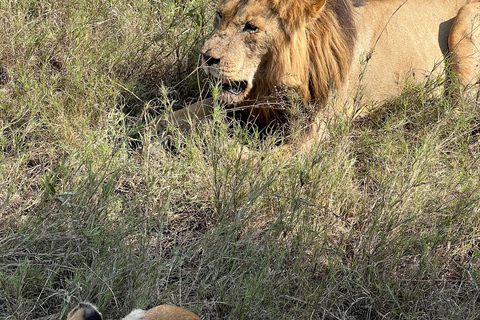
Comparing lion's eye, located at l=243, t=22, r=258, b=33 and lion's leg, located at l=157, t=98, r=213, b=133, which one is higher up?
lion's eye, located at l=243, t=22, r=258, b=33

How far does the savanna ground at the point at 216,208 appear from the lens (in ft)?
8.63

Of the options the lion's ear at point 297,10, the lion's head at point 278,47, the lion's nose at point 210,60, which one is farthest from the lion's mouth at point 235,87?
the lion's ear at point 297,10

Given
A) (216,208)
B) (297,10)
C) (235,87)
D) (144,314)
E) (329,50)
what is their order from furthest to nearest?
1. (329,50)
2. (235,87)
3. (297,10)
4. (216,208)
5. (144,314)

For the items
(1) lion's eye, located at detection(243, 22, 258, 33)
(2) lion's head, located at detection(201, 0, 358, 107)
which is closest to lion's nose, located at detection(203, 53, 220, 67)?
(2) lion's head, located at detection(201, 0, 358, 107)

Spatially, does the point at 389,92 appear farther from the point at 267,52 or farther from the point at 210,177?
the point at 210,177

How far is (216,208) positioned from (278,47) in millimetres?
1043

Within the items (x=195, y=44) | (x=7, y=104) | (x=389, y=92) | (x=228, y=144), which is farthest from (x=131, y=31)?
(x=389, y=92)

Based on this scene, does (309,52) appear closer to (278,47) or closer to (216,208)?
(278,47)

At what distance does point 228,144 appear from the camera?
3.42 meters

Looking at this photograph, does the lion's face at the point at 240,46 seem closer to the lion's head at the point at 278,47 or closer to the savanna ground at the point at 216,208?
the lion's head at the point at 278,47

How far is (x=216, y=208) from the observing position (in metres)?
3.12

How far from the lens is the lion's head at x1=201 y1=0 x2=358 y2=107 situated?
358 centimetres

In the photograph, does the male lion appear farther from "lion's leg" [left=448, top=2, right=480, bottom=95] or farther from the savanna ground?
the savanna ground

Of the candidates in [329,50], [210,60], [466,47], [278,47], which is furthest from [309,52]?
[466,47]
